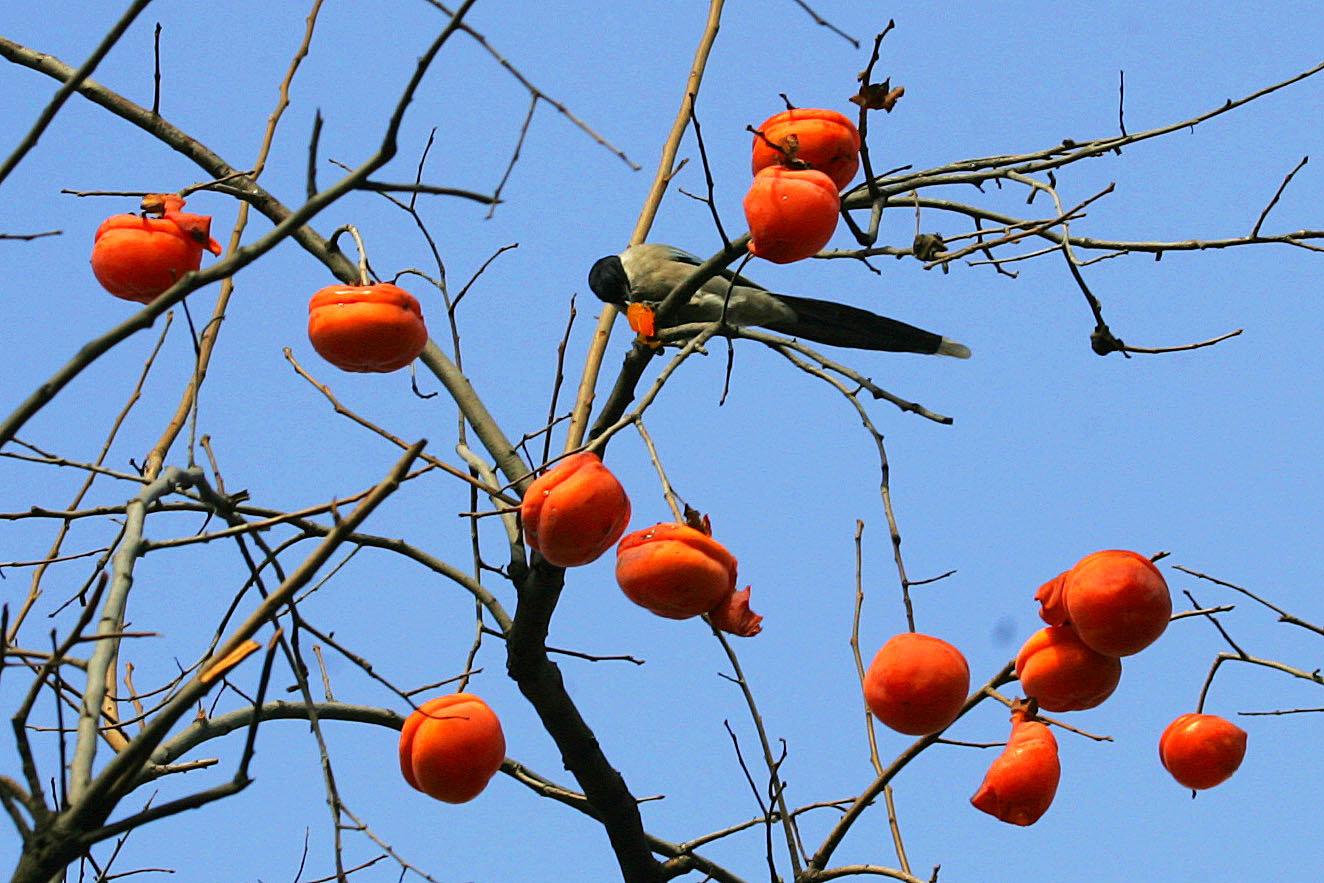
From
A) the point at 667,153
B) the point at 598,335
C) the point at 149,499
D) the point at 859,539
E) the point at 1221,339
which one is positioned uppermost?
the point at 667,153

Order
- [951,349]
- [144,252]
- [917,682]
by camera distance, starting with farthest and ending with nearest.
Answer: [951,349] → [144,252] → [917,682]

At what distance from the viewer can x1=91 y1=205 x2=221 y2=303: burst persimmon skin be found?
7.35 ft

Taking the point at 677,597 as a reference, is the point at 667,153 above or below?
above

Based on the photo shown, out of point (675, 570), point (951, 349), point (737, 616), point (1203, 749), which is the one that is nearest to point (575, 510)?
point (675, 570)

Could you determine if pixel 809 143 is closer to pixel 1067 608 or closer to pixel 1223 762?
pixel 1067 608

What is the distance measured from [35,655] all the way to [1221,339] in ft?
6.63

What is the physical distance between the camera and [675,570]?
2.00 metres

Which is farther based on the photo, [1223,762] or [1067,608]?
[1223,762]

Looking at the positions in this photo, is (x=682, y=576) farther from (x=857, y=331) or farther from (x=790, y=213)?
(x=857, y=331)

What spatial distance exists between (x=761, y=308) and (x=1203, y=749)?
312 cm

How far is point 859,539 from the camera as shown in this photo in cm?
255

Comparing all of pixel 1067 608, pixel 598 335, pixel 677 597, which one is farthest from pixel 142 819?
pixel 598 335

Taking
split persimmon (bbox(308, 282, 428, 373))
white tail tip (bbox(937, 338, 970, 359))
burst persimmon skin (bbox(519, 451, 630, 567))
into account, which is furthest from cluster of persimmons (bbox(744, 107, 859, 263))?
white tail tip (bbox(937, 338, 970, 359))

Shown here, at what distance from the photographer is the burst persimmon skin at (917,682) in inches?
75.0
